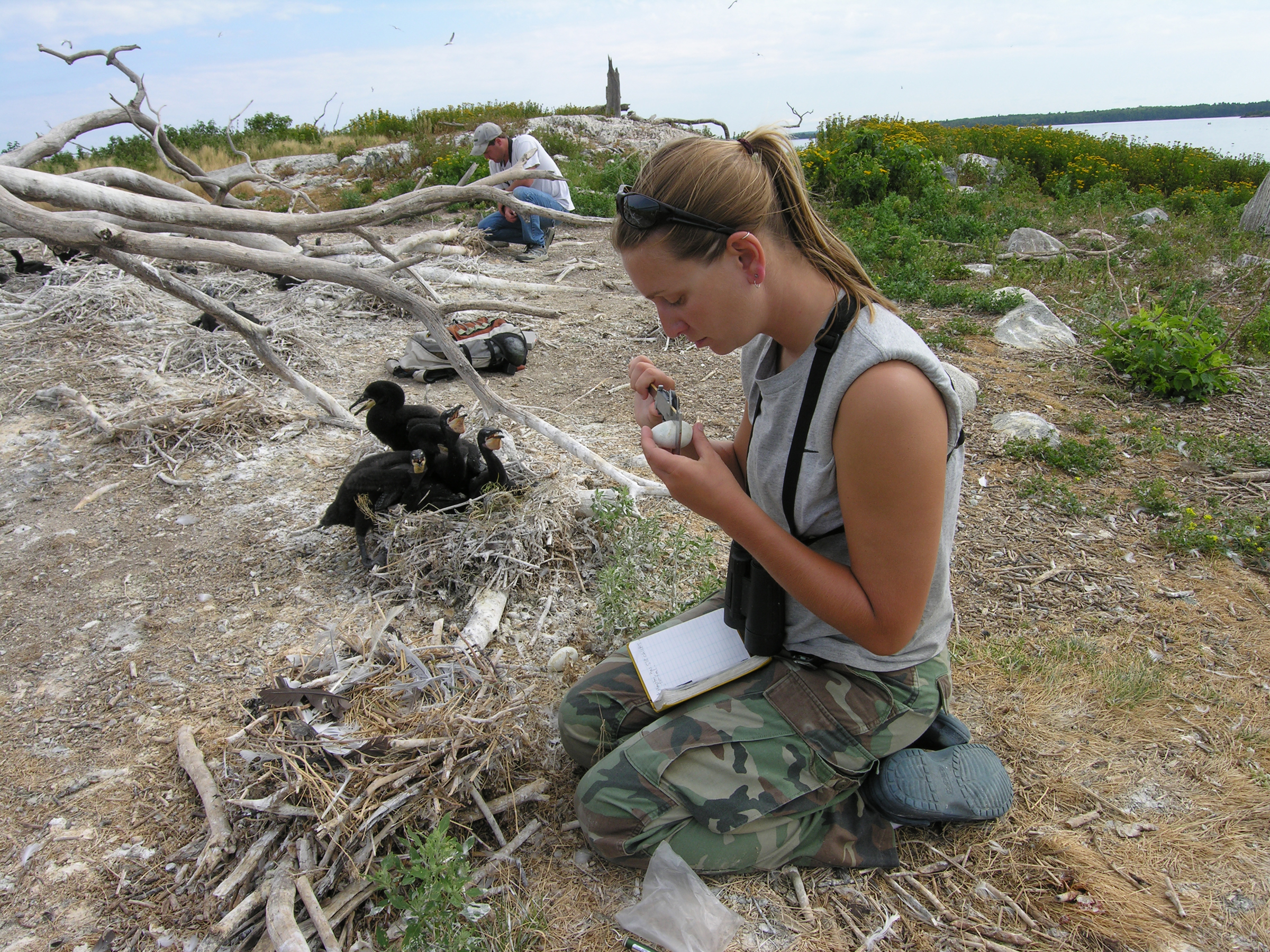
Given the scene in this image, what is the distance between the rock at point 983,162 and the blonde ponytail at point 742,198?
12.6 meters

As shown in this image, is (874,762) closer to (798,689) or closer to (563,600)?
(798,689)

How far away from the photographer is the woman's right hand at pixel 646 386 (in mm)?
2059

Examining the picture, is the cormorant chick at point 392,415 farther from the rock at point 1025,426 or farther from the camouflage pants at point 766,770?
the rock at point 1025,426

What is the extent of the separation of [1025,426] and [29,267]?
9.66 m

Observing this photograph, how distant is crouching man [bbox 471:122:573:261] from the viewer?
30.0 feet

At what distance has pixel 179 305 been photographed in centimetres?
726

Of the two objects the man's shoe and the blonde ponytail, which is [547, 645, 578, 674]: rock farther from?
the blonde ponytail

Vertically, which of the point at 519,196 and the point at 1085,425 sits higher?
the point at 519,196

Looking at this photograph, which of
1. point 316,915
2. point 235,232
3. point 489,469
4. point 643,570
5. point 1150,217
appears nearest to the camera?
point 316,915

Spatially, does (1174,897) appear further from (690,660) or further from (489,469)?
(489,469)

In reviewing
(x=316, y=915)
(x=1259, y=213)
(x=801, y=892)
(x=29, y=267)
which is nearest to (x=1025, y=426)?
(x=801, y=892)

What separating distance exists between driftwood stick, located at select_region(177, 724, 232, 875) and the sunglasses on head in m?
2.05

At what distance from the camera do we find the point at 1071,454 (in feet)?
14.0

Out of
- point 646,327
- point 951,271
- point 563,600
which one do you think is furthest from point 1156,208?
point 563,600
